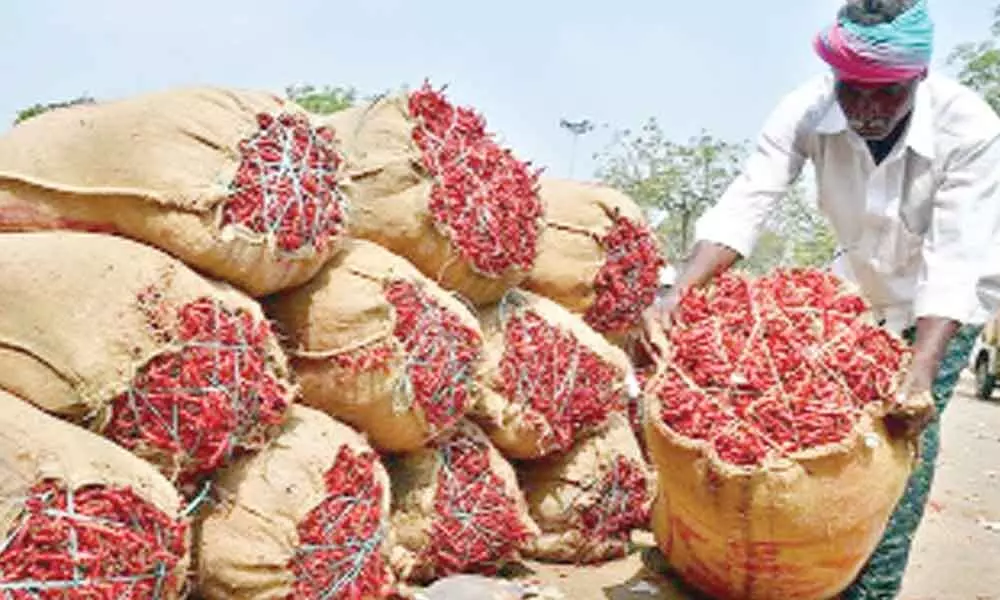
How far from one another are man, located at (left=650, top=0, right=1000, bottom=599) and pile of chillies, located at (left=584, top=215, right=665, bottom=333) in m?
0.96

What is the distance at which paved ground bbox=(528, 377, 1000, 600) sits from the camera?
5180mm

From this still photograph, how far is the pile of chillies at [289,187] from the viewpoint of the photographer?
145 inches

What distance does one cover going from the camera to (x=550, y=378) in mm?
5117

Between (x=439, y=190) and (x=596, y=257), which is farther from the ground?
(x=439, y=190)

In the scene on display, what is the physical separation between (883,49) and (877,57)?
0.03 m

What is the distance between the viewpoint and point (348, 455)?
3959 millimetres

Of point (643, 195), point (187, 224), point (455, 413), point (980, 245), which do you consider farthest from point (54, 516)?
point (643, 195)

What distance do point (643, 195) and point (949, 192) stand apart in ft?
102

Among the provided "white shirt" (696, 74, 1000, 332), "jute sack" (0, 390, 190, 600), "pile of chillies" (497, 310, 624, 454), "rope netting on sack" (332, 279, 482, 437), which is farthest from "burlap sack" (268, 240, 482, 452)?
"white shirt" (696, 74, 1000, 332)

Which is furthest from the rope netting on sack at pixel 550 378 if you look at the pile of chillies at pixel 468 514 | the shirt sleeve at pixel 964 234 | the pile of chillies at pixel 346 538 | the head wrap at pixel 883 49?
the head wrap at pixel 883 49

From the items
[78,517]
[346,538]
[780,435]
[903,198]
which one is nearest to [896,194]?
[903,198]

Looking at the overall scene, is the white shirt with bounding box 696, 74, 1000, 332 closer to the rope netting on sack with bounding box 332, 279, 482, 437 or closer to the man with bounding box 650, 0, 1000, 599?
the man with bounding box 650, 0, 1000, 599

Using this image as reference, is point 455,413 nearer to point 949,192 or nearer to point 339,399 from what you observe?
point 339,399

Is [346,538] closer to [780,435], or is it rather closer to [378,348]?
[378,348]
